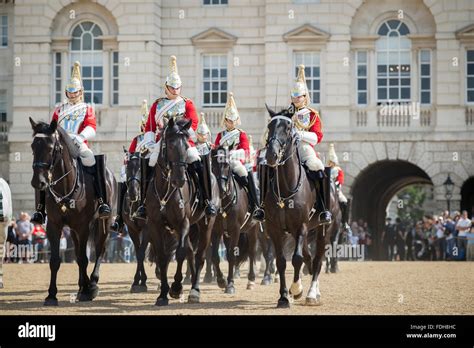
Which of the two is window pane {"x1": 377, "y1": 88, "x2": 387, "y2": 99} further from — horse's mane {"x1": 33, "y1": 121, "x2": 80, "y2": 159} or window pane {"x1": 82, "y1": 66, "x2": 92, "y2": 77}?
horse's mane {"x1": 33, "y1": 121, "x2": 80, "y2": 159}

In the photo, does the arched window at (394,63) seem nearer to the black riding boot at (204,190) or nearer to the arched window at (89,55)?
the arched window at (89,55)

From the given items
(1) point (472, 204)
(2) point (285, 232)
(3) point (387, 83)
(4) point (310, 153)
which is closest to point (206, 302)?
(2) point (285, 232)

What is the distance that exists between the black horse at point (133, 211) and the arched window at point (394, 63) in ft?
84.5

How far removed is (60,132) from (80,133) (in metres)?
1.22

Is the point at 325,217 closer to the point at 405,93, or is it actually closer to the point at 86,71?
the point at 405,93

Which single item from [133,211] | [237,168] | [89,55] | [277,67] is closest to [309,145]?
[237,168]

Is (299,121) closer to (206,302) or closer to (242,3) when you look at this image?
(206,302)

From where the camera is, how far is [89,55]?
165 ft

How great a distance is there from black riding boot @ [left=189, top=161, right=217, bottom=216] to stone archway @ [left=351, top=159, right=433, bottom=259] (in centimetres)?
2862

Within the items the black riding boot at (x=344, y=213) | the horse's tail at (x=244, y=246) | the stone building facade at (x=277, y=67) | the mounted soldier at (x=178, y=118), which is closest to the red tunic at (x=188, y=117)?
the mounted soldier at (x=178, y=118)

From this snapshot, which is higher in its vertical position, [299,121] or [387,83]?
[387,83]

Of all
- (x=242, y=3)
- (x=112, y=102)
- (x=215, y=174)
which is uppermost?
(x=242, y=3)

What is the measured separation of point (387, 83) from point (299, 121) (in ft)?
95.5

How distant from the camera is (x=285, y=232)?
773 inches
